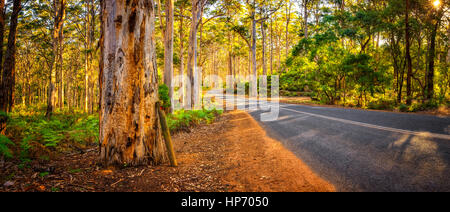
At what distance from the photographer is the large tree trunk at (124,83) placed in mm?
3539

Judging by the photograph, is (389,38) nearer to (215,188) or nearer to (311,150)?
(311,150)

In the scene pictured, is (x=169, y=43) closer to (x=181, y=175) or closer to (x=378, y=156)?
(x=181, y=175)

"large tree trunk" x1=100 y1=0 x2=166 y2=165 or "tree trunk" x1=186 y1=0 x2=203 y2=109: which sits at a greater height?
"tree trunk" x1=186 y1=0 x2=203 y2=109

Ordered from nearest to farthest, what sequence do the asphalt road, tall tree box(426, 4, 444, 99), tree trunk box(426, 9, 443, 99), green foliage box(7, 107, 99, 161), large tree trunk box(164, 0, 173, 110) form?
1. the asphalt road
2. green foliage box(7, 107, 99, 161)
3. tall tree box(426, 4, 444, 99)
4. tree trunk box(426, 9, 443, 99)
5. large tree trunk box(164, 0, 173, 110)

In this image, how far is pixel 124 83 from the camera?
355 centimetres

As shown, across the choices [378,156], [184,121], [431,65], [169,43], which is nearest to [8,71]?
[184,121]

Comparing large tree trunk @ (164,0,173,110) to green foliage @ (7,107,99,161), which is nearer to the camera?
green foliage @ (7,107,99,161)

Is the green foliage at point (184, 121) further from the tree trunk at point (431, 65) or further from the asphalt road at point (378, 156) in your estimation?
the tree trunk at point (431, 65)

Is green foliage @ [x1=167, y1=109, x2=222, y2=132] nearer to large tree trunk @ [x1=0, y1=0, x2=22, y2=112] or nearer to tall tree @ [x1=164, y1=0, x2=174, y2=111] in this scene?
tall tree @ [x1=164, y1=0, x2=174, y2=111]

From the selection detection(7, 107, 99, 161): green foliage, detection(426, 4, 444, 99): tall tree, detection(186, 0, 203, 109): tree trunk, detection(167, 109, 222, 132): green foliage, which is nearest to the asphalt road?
detection(167, 109, 222, 132): green foliage

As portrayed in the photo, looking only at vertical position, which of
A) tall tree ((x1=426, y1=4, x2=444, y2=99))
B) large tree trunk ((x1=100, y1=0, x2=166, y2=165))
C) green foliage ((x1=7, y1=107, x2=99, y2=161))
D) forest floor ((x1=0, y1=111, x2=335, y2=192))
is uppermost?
tall tree ((x1=426, y1=4, x2=444, y2=99))

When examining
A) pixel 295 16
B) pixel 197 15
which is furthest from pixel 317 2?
pixel 197 15

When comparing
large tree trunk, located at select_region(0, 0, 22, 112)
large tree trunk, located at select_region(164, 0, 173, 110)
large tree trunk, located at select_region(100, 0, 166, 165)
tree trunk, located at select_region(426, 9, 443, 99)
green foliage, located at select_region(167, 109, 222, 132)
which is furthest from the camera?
large tree trunk, located at select_region(164, 0, 173, 110)

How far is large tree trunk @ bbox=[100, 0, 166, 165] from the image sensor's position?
3.54 m
